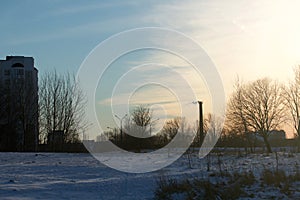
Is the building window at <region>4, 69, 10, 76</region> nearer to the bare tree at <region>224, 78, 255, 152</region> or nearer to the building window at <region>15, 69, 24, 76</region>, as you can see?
the building window at <region>15, 69, 24, 76</region>

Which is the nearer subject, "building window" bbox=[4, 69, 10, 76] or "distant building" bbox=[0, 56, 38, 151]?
"distant building" bbox=[0, 56, 38, 151]

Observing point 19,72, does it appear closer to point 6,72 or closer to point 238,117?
point 6,72

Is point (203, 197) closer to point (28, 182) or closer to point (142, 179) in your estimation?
point (142, 179)

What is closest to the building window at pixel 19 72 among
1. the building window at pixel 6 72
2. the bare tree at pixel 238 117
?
the building window at pixel 6 72

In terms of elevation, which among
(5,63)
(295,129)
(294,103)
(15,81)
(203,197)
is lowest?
(203,197)

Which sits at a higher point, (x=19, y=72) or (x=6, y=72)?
(x=6, y=72)

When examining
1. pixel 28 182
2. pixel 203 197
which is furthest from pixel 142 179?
pixel 203 197

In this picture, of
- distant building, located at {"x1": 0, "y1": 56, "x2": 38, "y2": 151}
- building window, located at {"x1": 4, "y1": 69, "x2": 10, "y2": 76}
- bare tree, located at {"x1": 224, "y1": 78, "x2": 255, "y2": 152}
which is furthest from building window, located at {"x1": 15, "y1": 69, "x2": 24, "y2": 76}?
bare tree, located at {"x1": 224, "y1": 78, "x2": 255, "y2": 152}

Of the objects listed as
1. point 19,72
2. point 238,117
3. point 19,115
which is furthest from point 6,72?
point 238,117

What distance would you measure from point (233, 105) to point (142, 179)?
32.1 metres

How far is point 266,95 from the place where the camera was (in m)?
47.6

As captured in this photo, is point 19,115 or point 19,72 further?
point 19,72

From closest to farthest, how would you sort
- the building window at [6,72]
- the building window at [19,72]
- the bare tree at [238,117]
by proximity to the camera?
the bare tree at [238,117]
the building window at [19,72]
the building window at [6,72]

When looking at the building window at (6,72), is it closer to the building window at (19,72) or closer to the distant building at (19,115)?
the building window at (19,72)
